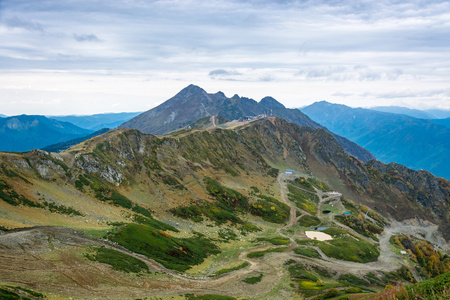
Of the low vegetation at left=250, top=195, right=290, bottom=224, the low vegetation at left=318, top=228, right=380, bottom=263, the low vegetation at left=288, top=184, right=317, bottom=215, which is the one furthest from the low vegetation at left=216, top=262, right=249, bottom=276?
the low vegetation at left=288, top=184, right=317, bottom=215

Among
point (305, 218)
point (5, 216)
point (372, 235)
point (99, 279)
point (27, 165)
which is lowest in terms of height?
point (372, 235)

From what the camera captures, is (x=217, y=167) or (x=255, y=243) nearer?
(x=255, y=243)

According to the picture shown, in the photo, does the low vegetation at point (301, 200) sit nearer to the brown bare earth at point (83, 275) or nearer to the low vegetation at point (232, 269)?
the brown bare earth at point (83, 275)

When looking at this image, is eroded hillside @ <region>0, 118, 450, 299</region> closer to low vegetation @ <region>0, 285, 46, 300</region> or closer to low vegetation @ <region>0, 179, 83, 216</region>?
low vegetation @ <region>0, 179, 83, 216</region>

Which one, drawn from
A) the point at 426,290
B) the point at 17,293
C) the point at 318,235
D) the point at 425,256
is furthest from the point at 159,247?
the point at 425,256

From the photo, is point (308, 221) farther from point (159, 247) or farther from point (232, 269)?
point (159, 247)

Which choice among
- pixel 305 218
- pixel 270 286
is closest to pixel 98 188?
pixel 270 286

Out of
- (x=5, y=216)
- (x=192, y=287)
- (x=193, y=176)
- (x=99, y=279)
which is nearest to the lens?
(x=99, y=279)

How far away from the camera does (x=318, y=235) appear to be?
4523 inches

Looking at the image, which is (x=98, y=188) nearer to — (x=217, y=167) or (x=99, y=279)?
(x=99, y=279)

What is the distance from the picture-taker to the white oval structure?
111 metres

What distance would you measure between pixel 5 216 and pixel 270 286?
219 feet

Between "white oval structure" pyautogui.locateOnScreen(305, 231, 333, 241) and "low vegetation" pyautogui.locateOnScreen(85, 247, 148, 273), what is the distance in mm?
83620

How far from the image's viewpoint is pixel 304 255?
82.8 metres
